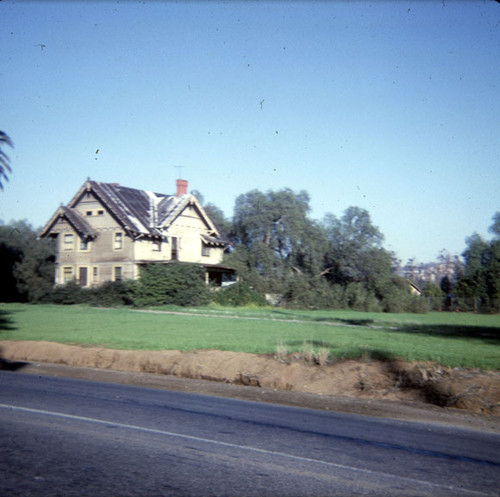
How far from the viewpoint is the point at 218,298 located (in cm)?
4834

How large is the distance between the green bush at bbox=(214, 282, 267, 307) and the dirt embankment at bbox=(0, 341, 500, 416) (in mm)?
30308

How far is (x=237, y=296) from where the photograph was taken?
160 feet

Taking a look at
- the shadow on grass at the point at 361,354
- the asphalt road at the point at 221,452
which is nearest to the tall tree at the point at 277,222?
the shadow on grass at the point at 361,354

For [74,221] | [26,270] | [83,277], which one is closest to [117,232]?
[74,221]

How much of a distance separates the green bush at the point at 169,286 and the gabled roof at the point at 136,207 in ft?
19.4

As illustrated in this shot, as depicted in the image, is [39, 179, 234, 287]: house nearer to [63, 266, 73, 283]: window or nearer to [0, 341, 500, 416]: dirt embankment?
[63, 266, 73, 283]: window

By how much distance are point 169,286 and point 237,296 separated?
737cm

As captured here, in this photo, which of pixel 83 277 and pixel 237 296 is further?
pixel 83 277

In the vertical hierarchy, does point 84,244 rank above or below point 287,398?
above

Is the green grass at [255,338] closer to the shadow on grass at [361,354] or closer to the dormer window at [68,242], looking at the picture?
the shadow on grass at [361,354]

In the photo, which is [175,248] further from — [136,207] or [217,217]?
[217,217]

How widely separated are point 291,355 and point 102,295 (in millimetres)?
31673

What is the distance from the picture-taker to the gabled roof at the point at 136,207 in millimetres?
48969

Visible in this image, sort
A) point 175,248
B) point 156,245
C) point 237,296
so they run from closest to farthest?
point 237,296, point 156,245, point 175,248
